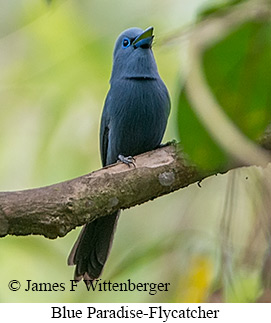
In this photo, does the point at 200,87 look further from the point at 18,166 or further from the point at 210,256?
the point at 18,166

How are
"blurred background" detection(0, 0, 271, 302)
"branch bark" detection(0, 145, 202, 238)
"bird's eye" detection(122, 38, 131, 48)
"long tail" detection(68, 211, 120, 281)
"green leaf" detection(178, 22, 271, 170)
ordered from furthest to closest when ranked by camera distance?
"bird's eye" detection(122, 38, 131, 48), "long tail" detection(68, 211, 120, 281), "blurred background" detection(0, 0, 271, 302), "branch bark" detection(0, 145, 202, 238), "green leaf" detection(178, 22, 271, 170)

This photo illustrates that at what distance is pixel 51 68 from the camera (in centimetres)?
340

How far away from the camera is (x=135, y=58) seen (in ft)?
10.0

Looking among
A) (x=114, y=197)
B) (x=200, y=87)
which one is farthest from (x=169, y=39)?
(x=114, y=197)

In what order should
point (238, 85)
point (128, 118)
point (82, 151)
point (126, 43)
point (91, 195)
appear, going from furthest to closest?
point (82, 151)
point (126, 43)
point (128, 118)
point (91, 195)
point (238, 85)

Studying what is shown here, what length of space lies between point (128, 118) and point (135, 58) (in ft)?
1.15

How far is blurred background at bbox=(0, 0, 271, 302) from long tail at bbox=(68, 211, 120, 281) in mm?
105

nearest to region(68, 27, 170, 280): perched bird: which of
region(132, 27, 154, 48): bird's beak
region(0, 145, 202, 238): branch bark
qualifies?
region(132, 27, 154, 48): bird's beak

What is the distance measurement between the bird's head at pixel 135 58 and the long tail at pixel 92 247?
81 centimetres

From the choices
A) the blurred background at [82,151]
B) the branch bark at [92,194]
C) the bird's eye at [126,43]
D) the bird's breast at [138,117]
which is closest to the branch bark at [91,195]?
the branch bark at [92,194]

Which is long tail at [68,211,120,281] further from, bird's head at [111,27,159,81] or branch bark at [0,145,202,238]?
bird's head at [111,27,159,81]

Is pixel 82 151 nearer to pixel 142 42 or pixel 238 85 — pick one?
pixel 142 42

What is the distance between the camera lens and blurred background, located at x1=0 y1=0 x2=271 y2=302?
8.58ft

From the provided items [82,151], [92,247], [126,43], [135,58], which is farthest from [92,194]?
[82,151]
